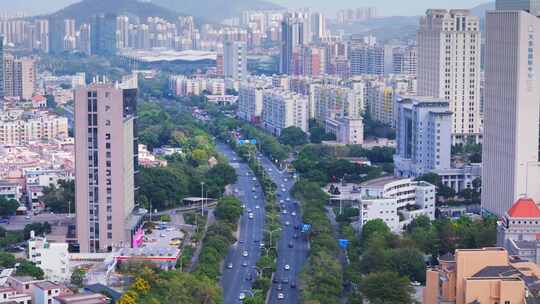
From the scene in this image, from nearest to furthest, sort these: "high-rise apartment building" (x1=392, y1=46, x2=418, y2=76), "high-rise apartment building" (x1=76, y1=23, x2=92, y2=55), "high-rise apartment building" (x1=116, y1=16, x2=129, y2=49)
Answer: "high-rise apartment building" (x1=392, y1=46, x2=418, y2=76) < "high-rise apartment building" (x1=76, y1=23, x2=92, y2=55) < "high-rise apartment building" (x1=116, y1=16, x2=129, y2=49)

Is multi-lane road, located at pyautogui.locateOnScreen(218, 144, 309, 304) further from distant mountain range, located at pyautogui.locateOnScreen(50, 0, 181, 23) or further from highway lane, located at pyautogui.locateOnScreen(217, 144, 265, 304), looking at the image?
distant mountain range, located at pyautogui.locateOnScreen(50, 0, 181, 23)

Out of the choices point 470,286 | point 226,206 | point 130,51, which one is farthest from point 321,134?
point 130,51

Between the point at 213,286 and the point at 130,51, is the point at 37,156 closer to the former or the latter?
the point at 213,286

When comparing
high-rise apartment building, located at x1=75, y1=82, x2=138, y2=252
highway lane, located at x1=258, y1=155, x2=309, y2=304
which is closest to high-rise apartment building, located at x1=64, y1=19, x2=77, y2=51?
highway lane, located at x1=258, y1=155, x2=309, y2=304

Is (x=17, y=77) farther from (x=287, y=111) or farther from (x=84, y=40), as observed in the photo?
(x=84, y=40)

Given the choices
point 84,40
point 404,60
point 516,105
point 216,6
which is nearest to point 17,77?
point 404,60

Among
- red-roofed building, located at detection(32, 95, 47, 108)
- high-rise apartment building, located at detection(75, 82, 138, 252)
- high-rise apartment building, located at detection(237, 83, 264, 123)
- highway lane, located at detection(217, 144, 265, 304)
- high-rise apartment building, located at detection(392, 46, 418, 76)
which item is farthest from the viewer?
high-rise apartment building, located at detection(392, 46, 418, 76)
